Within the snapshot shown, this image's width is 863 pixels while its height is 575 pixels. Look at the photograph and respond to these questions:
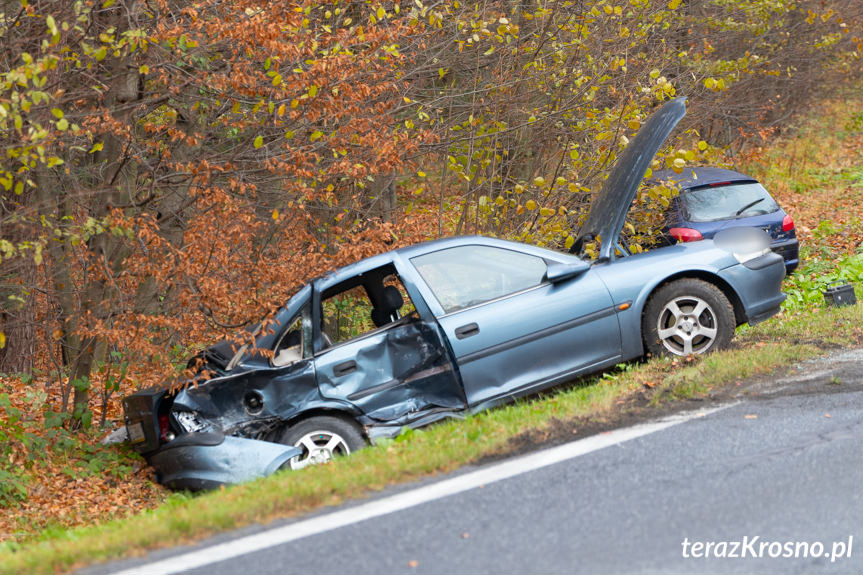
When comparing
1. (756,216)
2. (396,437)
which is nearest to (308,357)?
(396,437)

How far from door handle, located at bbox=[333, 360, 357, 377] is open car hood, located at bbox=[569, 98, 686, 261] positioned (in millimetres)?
2297

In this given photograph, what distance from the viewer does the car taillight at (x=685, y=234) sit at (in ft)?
42.2

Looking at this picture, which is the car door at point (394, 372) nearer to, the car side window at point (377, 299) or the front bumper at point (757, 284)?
the car side window at point (377, 299)

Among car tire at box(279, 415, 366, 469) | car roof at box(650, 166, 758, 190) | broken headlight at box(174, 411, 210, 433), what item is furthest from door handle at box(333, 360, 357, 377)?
car roof at box(650, 166, 758, 190)

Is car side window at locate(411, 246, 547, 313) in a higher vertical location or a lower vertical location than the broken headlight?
higher

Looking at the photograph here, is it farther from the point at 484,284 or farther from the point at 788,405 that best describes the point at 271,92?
the point at 788,405

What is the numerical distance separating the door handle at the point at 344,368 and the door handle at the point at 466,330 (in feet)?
2.70

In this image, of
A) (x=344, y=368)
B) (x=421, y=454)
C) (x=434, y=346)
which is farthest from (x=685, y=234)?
(x=421, y=454)

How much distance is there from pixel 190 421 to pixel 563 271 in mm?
3127

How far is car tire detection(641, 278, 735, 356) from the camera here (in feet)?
25.2

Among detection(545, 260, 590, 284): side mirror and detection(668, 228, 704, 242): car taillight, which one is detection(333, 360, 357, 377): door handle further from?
detection(668, 228, 704, 242): car taillight

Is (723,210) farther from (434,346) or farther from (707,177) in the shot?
(434,346)

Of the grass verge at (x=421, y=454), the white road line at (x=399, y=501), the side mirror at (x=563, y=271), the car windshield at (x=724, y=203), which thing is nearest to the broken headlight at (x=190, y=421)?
the grass verge at (x=421, y=454)

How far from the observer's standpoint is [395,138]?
9.44 meters
